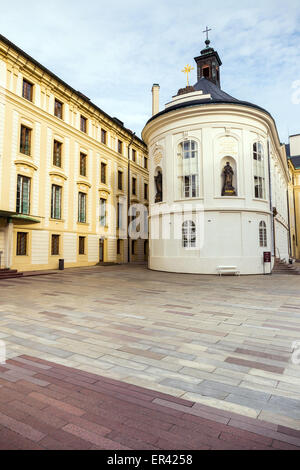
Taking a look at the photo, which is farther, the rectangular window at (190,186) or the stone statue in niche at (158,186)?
the stone statue in niche at (158,186)

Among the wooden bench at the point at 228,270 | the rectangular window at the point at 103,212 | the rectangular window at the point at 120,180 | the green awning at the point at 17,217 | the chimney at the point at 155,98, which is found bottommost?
the wooden bench at the point at 228,270

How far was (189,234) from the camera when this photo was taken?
19641mm

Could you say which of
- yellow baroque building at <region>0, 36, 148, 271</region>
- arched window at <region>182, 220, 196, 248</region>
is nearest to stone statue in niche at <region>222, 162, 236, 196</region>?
arched window at <region>182, 220, 196, 248</region>

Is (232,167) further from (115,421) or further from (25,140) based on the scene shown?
(115,421)

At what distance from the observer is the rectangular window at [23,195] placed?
19.5 metres

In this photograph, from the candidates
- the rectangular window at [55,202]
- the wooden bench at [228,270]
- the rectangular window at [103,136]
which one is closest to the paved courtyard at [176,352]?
the wooden bench at [228,270]

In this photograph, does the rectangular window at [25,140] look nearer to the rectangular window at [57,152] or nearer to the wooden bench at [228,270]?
the rectangular window at [57,152]

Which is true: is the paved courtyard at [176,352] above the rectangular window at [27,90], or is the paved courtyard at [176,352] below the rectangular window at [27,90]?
below

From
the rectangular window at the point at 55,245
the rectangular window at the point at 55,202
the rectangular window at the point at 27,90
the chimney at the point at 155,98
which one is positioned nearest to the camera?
the rectangular window at the point at 27,90

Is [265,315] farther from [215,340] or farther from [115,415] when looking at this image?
[115,415]

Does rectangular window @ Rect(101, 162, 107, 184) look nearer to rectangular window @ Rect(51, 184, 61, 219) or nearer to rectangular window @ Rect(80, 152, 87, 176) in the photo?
rectangular window @ Rect(80, 152, 87, 176)

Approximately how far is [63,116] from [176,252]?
14238 mm

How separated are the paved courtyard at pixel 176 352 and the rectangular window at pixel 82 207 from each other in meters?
16.7

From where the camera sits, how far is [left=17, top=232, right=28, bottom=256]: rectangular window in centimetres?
1944
